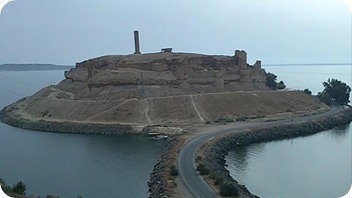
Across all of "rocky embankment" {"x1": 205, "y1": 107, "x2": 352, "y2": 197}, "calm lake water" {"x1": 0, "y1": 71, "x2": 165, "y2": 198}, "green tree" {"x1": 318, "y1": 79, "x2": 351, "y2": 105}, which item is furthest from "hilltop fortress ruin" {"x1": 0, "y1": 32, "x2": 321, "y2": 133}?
"green tree" {"x1": 318, "y1": 79, "x2": 351, "y2": 105}

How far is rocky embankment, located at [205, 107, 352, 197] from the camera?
16531 millimetres

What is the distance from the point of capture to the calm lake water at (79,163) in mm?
14664

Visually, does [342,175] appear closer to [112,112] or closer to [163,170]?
[163,170]

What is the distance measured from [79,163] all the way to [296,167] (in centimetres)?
998

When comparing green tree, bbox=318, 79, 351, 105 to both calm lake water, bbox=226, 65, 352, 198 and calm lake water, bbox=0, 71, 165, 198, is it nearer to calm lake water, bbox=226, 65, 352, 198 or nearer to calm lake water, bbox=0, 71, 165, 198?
calm lake water, bbox=226, 65, 352, 198

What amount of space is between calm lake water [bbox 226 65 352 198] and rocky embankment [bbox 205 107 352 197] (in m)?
0.51

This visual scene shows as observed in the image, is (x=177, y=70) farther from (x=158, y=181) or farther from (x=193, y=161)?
(x=158, y=181)

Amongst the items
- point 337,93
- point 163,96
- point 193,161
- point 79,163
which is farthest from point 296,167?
point 337,93

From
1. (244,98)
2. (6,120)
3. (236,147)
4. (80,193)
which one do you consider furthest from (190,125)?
(6,120)

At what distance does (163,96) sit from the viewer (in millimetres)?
30281

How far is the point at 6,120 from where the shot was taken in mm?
32062

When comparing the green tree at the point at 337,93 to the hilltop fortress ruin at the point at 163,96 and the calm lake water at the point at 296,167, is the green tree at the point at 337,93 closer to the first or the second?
the hilltop fortress ruin at the point at 163,96

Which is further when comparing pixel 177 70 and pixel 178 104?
pixel 177 70

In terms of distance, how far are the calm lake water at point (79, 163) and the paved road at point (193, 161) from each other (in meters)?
1.47
